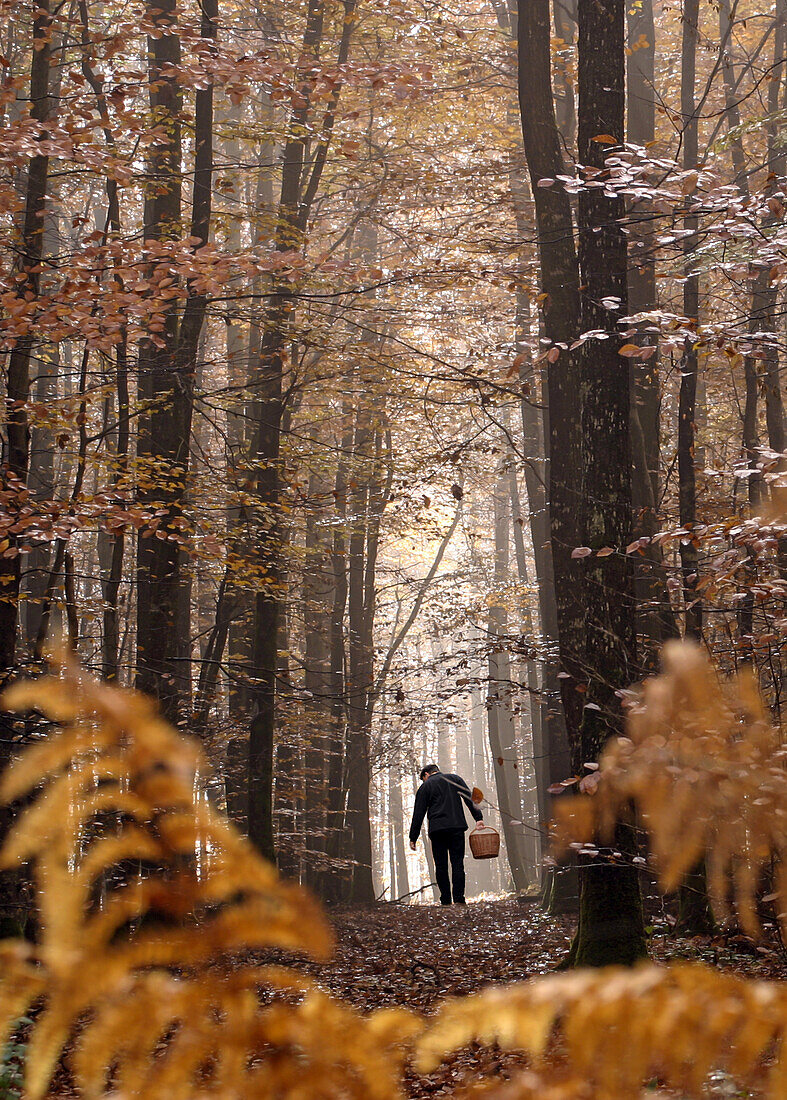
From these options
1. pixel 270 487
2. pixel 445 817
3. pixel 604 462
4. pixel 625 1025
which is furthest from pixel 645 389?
pixel 625 1025

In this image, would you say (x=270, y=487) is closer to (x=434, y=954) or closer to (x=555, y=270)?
(x=555, y=270)

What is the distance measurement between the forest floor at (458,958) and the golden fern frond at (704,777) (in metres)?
1.92

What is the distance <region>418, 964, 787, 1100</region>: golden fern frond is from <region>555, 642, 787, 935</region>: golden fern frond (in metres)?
0.84

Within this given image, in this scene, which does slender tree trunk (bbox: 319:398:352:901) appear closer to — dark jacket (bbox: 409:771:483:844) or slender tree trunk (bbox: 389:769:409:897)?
dark jacket (bbox: 409:771:483:844)

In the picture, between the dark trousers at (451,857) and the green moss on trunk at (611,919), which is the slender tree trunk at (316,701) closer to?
the dark trousers at (451,857)

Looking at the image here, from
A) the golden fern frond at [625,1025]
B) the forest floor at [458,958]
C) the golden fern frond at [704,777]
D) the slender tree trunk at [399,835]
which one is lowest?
the slender tree trunk at [399,835]

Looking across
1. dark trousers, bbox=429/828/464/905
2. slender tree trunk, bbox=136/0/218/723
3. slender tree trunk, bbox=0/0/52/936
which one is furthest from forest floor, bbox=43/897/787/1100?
slender tree trunk, bbox=136/0/218/723

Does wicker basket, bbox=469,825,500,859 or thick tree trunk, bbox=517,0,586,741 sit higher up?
thick tree trunk, bbox=517,0,586,741

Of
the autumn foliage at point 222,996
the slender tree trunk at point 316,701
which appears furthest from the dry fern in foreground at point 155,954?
the slender tree trunk at point 316,701

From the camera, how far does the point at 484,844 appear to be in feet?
40.9

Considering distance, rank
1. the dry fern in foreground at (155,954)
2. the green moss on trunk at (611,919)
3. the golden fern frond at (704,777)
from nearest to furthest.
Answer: the dry fern in foreground at (155,954) < the golden fern frond at (704,777) < the green moss on trunk at (611,919)

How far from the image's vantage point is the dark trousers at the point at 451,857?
14.3 m

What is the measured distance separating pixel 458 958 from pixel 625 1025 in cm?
1027

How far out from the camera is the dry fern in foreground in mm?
973
